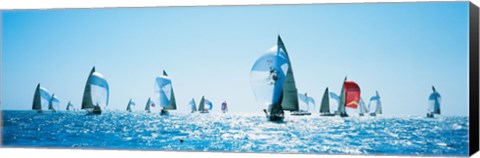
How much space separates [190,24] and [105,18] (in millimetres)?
1378

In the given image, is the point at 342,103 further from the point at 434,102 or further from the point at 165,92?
the point at 165,92

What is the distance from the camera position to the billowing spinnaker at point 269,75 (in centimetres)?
1471

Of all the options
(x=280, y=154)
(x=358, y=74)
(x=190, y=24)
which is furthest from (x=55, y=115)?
(x=358, y=74)

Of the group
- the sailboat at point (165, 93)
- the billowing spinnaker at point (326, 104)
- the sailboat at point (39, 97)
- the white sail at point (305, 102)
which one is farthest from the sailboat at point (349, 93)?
the sailboat at point (39, 97)

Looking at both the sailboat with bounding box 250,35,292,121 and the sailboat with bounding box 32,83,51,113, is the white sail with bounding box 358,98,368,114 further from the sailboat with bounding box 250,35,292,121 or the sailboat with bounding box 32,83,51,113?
the sailboat with bounding box 32,83,51,113

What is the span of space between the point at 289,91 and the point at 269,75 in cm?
42

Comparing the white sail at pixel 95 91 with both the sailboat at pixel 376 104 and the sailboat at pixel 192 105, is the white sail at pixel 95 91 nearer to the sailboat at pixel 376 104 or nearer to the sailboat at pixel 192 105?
the sailboat at pixel 192 105

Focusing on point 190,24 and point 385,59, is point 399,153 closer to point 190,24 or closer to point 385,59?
point 385,59

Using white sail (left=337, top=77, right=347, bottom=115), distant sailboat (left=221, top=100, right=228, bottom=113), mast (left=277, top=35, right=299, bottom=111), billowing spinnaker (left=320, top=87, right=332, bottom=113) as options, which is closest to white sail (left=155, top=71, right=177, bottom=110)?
distant sailboat (left=221, top=100, right=228, bottom=113)

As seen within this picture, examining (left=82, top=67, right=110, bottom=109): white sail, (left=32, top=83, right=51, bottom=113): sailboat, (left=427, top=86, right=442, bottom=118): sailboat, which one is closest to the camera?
(left=427, top=86, right=442, bottom=118): sailboat

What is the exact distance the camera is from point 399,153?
1416cm

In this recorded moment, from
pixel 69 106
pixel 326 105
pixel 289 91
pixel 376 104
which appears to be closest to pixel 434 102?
pixel 376 104

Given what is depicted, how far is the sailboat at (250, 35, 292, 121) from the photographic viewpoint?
1469 cm

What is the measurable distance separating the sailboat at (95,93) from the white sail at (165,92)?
34.6 inches
